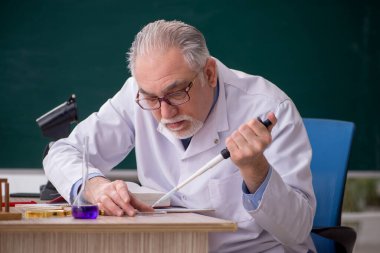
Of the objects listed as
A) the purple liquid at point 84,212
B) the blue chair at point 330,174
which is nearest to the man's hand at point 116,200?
the purple liquid at point 84,212

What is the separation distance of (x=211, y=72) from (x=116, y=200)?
59 cm

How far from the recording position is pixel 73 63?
406cm

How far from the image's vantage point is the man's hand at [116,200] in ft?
6.16

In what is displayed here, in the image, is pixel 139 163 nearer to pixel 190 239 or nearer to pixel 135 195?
pixel 135 195

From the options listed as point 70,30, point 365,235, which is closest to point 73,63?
point 70,30

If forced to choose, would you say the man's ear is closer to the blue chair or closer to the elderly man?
the elderly man

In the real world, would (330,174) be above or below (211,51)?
below

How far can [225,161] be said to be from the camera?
2285 millimetres

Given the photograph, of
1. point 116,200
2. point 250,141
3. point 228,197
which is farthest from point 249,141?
point 228,197

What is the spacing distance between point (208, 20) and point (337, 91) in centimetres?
82

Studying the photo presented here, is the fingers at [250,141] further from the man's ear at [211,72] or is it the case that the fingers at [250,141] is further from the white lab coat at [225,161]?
the man's ear at [211,72]

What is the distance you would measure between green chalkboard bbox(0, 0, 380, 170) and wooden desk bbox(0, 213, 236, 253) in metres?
2.40

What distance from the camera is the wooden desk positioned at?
1603 mm

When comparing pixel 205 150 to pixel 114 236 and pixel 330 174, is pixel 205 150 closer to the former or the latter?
pixel 330 174
